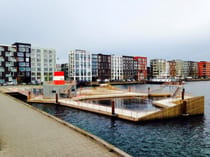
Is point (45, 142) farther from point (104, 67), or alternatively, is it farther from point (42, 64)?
point (104, 67)

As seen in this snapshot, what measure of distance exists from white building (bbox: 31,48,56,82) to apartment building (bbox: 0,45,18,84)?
11511 mm

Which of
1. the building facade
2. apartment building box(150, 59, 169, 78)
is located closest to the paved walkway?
the building facade

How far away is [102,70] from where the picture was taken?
14900 centimetres

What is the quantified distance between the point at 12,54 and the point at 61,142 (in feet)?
359

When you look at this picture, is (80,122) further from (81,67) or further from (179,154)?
(81,67)

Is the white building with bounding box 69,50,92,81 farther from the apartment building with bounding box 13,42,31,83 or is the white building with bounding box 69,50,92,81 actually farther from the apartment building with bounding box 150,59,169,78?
the apartment building with bounding box 150,59,169,78

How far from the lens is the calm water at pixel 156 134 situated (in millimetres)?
13727

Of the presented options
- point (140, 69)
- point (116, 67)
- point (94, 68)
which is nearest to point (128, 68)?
point (116, 67)

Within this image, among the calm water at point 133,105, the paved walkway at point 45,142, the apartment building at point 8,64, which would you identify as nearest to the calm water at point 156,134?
the paved walkway at point 45,142

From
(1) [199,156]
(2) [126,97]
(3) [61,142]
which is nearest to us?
(3) [61,142]

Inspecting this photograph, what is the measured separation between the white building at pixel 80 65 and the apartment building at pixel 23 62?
106 ft

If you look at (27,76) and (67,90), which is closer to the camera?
(67,90)

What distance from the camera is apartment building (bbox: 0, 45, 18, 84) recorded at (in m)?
103

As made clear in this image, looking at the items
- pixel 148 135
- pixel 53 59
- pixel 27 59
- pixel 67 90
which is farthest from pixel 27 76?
pixel 148 135
